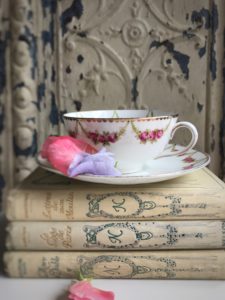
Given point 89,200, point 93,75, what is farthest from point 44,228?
point 93,75

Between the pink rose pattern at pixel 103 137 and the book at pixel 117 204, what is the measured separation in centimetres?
6

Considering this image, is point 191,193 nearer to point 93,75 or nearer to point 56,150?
point 56,150

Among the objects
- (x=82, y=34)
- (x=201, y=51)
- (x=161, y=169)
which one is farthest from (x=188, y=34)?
(x=161, y=169)

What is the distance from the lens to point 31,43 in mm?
574

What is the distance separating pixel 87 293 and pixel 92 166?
0.11 m

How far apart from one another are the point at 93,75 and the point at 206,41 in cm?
18

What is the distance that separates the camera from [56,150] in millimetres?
369

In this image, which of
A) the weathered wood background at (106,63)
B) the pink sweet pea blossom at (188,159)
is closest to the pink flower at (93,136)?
the pink sweet pea blossom at (188,159)

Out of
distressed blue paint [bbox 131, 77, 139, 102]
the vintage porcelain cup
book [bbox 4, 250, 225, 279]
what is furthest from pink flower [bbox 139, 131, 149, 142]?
distressed blue paint [bbox 131, 77, 139, 102]

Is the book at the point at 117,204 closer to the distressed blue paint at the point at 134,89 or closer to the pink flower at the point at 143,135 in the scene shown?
the pink flower at the point at 143,135

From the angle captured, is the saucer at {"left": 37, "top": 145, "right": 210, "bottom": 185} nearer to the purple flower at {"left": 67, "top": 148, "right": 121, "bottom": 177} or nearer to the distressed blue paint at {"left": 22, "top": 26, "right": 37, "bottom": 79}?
the purple flower at {"left": 67, "top": 148, "right": 121, "bottom": 177}

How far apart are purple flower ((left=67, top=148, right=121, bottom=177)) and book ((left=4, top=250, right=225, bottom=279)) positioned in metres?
0.07

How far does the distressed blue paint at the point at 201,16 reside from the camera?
569mm

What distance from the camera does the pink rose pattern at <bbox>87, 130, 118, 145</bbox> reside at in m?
0.39
